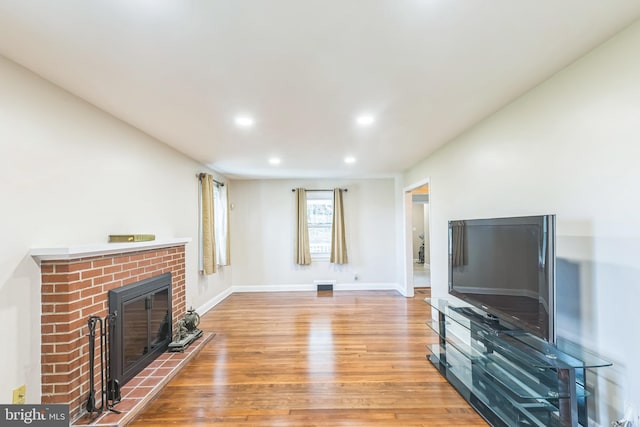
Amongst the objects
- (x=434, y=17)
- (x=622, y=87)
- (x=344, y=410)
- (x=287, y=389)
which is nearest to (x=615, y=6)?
(x=622, y=87)

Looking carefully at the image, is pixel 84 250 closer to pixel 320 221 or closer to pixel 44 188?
pixel 44 188

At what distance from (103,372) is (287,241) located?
428cm

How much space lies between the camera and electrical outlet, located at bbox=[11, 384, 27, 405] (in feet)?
5.82

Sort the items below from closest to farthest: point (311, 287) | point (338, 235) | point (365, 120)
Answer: point (365, 120) < point (338, 235) < point (311, 287)

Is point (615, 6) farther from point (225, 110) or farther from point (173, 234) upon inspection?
point (173, 234)

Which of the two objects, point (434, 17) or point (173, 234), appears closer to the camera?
point (434, 17)

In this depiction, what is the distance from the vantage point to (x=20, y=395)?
1.81 metres

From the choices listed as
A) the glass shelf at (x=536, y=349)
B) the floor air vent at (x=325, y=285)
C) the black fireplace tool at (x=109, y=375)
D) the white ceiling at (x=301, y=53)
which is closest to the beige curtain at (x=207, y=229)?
the white ceiling at (x=301, y=53)

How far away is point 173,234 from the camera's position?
3.78 meters

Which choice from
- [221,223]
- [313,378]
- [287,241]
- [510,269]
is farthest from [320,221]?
[510,269]

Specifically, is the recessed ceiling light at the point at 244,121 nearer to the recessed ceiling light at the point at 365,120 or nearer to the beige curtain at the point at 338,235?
the recessed ceiling light at the point at 365,120

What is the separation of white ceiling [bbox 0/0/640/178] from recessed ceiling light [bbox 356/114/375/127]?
75mm

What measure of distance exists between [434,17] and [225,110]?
1.74 m

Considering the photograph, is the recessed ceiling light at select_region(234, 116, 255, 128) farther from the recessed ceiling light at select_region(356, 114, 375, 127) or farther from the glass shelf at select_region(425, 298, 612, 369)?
the glass shelf at select_region(425, 298, 612, 369)
